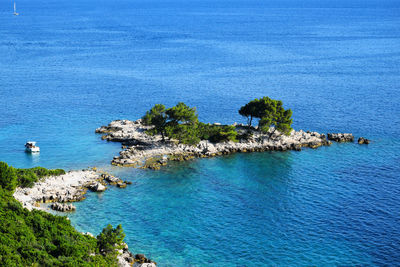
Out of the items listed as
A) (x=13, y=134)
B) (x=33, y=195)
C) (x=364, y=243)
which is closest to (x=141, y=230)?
(x=33, y=195)

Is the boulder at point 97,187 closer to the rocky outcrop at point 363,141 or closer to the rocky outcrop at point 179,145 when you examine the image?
the rocky outcrop at point 179,145

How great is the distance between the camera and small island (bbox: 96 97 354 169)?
8856cm

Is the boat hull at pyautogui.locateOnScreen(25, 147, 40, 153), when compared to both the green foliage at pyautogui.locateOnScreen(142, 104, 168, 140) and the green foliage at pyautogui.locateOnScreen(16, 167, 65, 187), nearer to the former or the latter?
the green foliage at pyautogui.locateOnScreen(16, 167, 65, 187)

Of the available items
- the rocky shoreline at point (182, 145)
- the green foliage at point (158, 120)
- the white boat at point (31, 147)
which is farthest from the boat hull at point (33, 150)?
the green foliage at point (158, 120)

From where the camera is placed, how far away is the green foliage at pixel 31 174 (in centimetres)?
7069

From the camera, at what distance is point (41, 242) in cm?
4750

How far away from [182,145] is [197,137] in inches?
132

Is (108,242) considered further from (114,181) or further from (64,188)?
(114,181)

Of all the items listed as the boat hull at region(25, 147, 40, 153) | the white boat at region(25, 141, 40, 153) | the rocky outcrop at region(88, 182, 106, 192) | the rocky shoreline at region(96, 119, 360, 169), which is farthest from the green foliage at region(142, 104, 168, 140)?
the white boat at region(25, 141, 40, 153)

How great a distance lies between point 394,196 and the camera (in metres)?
72.9

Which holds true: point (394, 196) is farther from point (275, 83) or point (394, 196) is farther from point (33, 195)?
point (275, 83)

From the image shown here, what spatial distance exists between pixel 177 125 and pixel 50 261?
49239mm

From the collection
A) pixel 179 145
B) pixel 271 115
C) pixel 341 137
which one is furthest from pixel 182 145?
pixel 341 137

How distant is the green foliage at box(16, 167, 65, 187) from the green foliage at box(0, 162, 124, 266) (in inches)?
554
